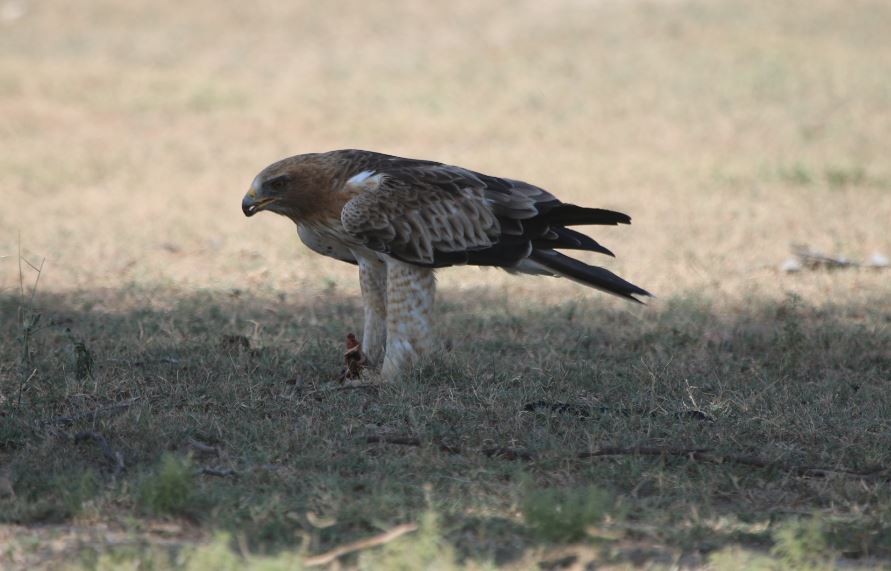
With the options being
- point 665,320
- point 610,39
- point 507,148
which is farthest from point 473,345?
point 610,39

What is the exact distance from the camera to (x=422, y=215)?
648 centimetres

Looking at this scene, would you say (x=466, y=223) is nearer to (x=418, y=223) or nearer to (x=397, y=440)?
(x=418, y=223)

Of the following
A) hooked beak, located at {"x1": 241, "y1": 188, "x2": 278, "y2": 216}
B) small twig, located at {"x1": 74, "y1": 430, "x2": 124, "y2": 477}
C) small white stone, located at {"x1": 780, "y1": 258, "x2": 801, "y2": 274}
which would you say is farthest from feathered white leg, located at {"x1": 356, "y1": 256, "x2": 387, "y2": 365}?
small white stone, located at {"x1": 780, "y1": 258, "x2": 801, "y2": 274}

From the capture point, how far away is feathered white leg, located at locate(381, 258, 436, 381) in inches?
257

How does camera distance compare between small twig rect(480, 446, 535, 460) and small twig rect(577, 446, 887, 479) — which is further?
small twig rect(480, 446, 535, 460)

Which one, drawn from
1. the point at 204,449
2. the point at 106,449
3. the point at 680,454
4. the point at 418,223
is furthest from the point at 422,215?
the point at 106,449

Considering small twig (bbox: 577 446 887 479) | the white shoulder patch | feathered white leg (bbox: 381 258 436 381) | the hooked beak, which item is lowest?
small twig (bbox: 577 446 887 479)

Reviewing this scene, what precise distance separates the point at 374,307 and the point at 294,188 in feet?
2.89

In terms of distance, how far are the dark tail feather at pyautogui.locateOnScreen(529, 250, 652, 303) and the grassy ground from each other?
0.53 m

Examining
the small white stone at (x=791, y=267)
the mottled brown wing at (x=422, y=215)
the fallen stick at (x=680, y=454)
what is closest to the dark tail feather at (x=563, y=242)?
the mottled brown wing at (x=422, y=215)

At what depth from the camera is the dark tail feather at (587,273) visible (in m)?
A: 6.38

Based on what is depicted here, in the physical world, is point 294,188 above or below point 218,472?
above

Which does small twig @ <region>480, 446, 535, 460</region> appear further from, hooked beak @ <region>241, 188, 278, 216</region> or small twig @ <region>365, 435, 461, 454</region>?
hooked beak @ <region>241, 188, 278, 216</region>

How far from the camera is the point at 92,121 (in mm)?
18094
